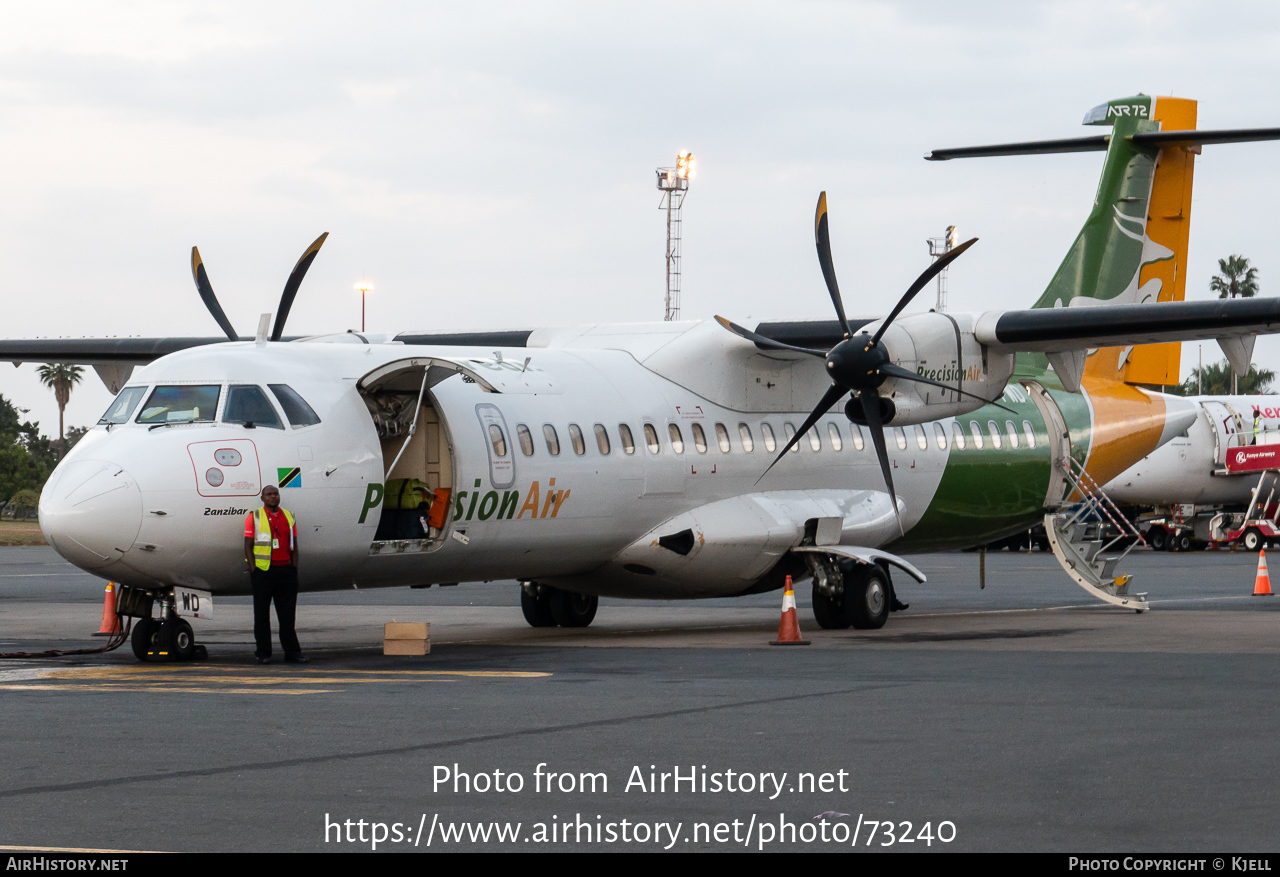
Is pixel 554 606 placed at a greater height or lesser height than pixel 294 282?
lesser

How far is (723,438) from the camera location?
18.5 meters

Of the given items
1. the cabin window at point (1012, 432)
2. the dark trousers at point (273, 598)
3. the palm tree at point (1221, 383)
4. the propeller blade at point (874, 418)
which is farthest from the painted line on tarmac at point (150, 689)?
the palm tree at point (1221, 383)

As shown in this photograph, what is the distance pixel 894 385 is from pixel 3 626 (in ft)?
35.5

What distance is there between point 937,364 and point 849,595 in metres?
2.78

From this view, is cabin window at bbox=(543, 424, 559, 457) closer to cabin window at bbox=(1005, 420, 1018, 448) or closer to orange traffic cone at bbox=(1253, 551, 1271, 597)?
cabin window at bbox=(1005, 420, 1018, 448)

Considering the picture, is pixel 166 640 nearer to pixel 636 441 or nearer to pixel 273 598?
pixel 273 598

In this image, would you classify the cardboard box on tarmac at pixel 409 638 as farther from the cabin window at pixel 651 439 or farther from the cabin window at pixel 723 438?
the cabin window at pixel 723 438

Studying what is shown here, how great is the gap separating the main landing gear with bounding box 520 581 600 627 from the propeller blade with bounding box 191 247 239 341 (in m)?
4.61

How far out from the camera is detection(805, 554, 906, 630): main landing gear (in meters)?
18.3

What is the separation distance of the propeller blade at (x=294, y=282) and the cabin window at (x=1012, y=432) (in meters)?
9.37

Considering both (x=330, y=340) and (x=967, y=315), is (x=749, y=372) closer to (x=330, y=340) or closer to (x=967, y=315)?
(x=967, y=315)

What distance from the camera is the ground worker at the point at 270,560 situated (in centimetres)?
1378

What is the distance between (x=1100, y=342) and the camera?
18312 millimetres

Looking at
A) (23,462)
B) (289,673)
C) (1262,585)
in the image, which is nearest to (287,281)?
(289,673)
